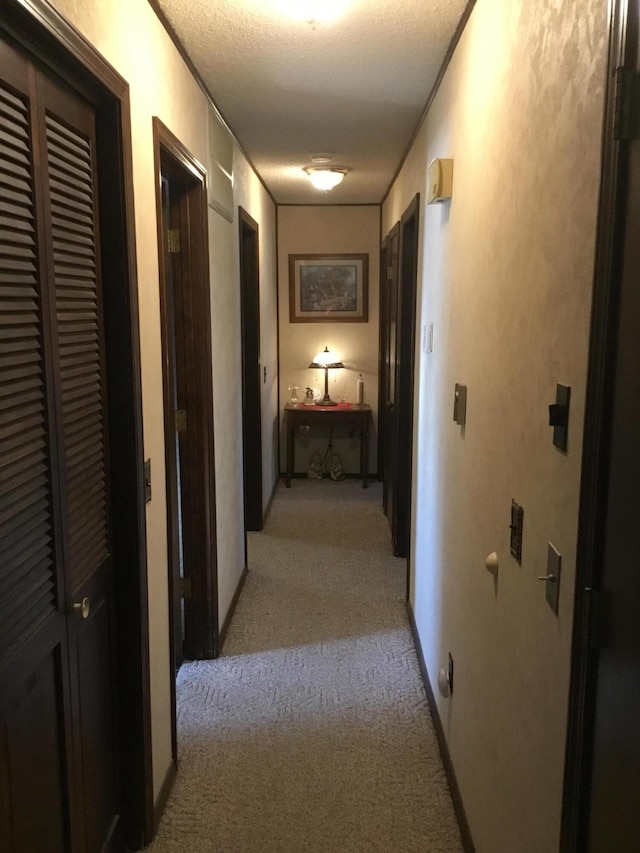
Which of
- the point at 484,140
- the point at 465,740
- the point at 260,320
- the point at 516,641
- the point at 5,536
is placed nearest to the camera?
the point at 5,536

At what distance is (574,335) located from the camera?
106 centimetres

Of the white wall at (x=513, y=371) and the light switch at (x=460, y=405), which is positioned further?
the light switch at (x=460, y=405)

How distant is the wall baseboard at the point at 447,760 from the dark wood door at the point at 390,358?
151cm

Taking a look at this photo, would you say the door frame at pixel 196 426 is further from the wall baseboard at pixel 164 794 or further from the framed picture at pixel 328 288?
the framed picture at pixel 328 288

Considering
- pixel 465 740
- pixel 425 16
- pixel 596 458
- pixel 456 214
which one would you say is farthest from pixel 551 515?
pixel 425 16

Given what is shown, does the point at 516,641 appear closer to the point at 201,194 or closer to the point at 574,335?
the point at 574,335

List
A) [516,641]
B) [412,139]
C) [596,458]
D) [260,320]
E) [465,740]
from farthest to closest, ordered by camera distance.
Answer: [260,320] < [412,139] < [465,740] < [516,641] < [596,458]

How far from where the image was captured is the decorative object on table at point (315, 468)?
588cm

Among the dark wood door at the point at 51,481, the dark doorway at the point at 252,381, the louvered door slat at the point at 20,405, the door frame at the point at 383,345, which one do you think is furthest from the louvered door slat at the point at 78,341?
the door frame at the point at 383,345

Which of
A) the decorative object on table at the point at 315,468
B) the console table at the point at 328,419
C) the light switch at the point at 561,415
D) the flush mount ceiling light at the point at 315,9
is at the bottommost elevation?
the decorative object on table at the point at 315,468

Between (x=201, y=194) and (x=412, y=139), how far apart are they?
1323 millimetres

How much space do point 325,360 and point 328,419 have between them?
1.72 ft

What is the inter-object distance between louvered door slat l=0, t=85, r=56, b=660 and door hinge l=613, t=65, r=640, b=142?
959 mm

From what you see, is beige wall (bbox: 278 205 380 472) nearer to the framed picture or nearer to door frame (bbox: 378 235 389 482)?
the framed picture
